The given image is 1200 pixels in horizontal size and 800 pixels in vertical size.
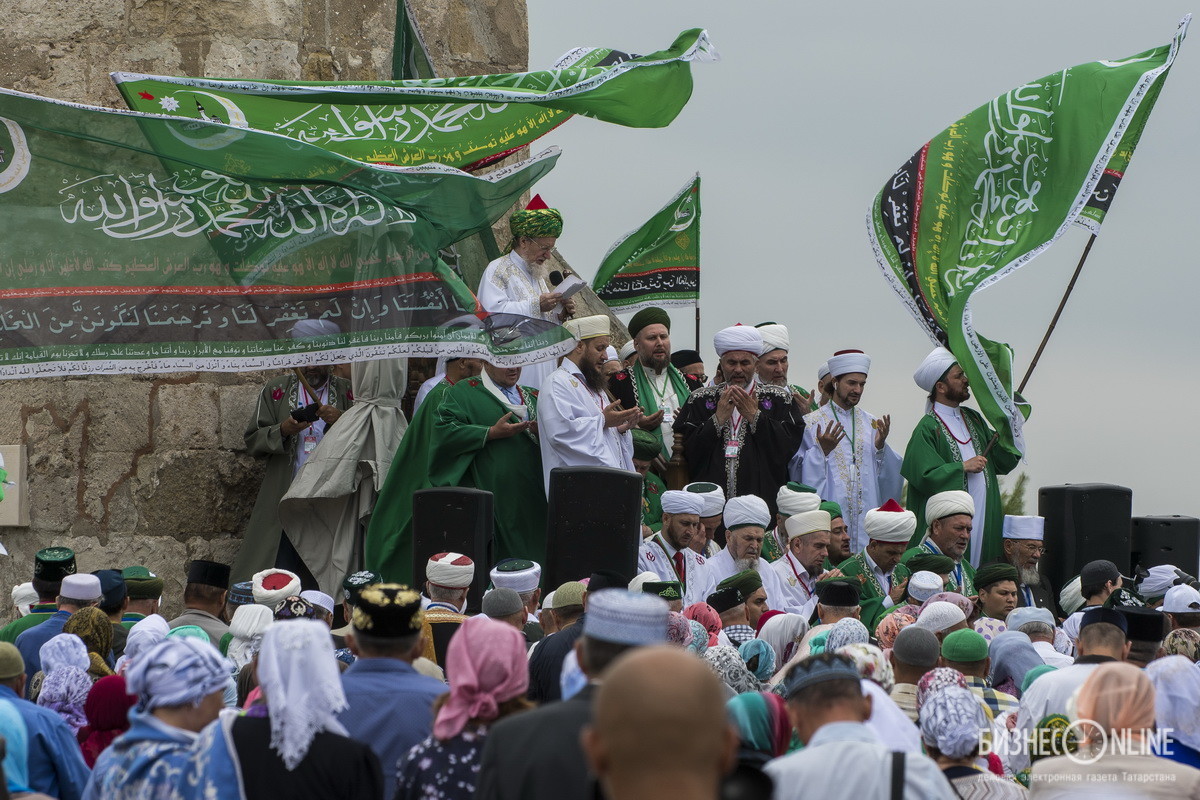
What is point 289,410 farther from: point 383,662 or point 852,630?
point 383,662

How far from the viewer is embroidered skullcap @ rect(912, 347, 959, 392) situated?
35.7ft

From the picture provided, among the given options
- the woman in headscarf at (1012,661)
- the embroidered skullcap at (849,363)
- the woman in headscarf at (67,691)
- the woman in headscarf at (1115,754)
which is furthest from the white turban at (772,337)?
the woman in headscarf at (1115,754)

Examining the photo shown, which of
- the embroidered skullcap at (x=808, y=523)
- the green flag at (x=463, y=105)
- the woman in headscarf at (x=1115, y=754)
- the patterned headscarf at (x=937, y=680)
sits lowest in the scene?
the embroidered skullcap at (x=808, y=523)

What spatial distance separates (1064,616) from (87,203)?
6125 mm

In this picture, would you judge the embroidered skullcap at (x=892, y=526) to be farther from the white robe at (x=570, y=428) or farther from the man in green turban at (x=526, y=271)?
the man in green turban at (x=526, y=271)

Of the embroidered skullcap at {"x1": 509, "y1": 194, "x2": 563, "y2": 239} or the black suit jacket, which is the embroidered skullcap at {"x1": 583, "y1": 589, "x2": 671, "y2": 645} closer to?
the black suit jacket

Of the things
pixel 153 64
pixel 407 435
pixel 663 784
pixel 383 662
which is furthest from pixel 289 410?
pixel 663 784

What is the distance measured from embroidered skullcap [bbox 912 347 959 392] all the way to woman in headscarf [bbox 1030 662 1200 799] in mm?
6902

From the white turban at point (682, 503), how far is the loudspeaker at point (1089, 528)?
2587 millimetres

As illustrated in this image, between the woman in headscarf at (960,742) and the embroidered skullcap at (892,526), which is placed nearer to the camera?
the woman in headscarf at (960,742)

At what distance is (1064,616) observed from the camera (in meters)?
10.3

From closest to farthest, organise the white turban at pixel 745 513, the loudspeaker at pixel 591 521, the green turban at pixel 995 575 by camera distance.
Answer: the green turban at pixel 995 575
the loudspeaker at pixel 591 521
the white turban at pixel 745 513

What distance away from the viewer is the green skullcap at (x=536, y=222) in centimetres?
1069

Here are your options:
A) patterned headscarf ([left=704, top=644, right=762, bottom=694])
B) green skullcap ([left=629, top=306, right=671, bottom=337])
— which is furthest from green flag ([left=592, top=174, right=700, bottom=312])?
patterned headscarf ([left=704, top=644, right=762, bottom=694])
